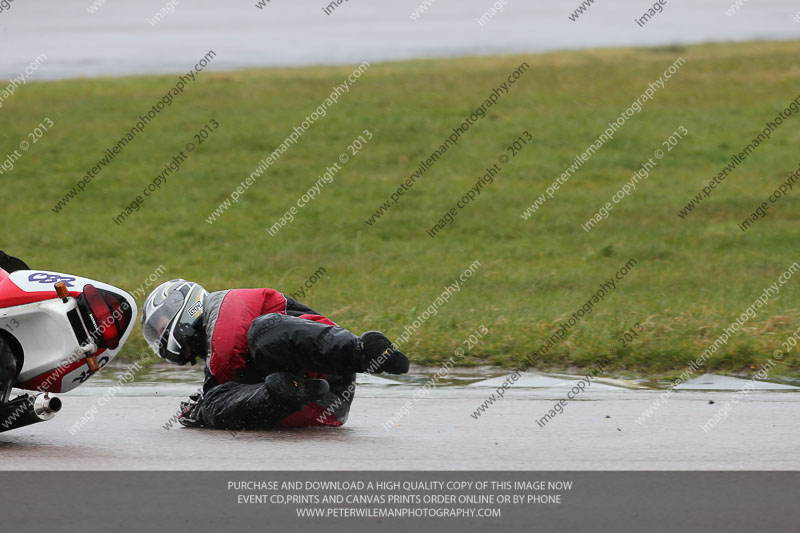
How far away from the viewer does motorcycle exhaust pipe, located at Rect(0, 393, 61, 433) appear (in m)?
5.74

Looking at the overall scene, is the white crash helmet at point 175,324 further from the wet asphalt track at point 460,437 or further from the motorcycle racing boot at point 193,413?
the wet asphalt track at point 460,437

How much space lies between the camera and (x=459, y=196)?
16.0 m

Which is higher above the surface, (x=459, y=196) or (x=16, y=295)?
(x=16, y=295)

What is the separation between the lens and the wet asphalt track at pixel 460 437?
216 inches

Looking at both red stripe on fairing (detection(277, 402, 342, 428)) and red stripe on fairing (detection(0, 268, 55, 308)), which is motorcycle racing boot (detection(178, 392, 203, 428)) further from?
red stripe on fairing (detection(0, 268, 55, 308))

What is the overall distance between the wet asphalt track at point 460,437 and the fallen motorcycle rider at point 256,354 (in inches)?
5.3

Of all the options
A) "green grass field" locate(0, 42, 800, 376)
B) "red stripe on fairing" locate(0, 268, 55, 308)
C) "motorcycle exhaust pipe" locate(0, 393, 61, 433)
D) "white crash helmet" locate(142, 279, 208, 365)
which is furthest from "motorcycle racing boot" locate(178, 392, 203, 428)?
"green grass field" locate(0, 42, 800, 376)

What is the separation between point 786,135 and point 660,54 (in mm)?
6359

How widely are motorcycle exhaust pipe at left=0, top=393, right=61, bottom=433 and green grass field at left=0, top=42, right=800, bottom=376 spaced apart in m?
3.19

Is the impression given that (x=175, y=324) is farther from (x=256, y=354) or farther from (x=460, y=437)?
(x=460, y=437)

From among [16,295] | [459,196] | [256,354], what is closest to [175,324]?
[256,354]

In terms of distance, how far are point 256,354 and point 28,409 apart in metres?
1.22
